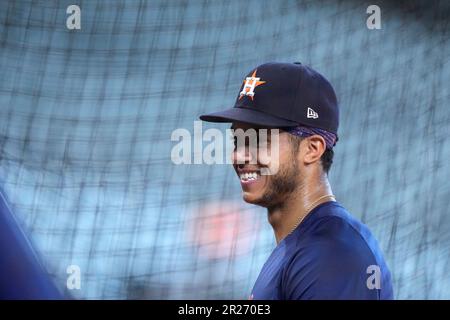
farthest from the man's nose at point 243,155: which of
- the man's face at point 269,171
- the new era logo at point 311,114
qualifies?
the new era logo at point 311,114

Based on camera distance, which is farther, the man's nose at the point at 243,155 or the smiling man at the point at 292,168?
the man's nose at the point at 243,155

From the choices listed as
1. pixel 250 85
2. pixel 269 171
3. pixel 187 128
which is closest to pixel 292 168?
pixel 269 171

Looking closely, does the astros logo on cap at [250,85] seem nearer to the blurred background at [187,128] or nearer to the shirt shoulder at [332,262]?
the shirt shoulder at [332,262]

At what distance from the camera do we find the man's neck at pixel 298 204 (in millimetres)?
1105

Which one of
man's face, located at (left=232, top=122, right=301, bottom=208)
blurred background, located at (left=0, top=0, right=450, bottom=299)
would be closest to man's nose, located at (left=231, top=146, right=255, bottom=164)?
man's face, located at (left=232, top=122, right=301, bottom=208)

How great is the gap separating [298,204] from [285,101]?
0.51 ft

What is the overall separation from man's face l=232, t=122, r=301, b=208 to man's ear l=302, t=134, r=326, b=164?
0.06 feet

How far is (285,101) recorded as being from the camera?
109cm

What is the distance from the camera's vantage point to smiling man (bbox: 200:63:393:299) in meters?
1.02

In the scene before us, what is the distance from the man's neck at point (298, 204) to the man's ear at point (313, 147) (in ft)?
0.12

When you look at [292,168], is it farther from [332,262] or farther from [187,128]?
[187,128]

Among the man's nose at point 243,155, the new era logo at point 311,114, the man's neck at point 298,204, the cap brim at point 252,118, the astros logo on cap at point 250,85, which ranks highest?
the astros logo on cap at point 250,85

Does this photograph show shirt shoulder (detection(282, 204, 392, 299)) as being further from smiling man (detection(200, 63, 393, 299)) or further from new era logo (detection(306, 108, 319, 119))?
new era logo (detection(306, 108, 319, 119))
